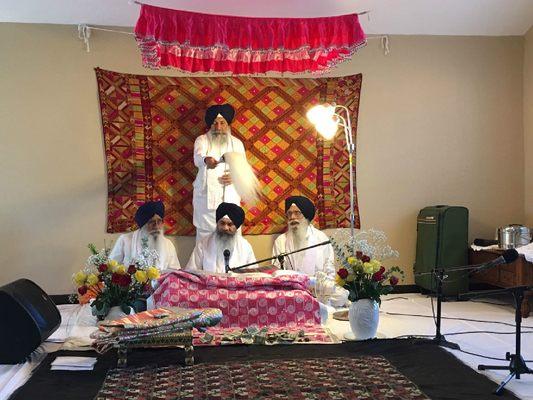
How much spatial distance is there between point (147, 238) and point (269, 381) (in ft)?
10.3

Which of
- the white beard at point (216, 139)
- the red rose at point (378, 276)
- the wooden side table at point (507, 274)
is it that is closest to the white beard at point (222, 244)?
the white beard at point (216, 139)

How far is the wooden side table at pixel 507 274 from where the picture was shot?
5512mm

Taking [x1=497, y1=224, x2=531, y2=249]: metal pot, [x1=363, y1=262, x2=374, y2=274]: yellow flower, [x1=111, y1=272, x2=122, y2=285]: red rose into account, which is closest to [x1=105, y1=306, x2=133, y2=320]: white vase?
[x1=111, y1=272, x2=122, y2=285]: red rose

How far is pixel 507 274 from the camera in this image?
229 inches

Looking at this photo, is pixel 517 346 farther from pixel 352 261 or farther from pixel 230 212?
pixel 230 212

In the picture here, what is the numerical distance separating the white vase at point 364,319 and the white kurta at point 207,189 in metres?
2.35

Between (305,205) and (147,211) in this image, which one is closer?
(147,211)

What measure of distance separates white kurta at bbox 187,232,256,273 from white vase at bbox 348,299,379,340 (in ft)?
6.20

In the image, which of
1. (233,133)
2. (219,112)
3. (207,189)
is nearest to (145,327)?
(207,189)

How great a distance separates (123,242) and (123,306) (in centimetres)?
206

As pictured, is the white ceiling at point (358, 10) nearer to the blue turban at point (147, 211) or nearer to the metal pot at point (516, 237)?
the blue turban at point (147, 211)

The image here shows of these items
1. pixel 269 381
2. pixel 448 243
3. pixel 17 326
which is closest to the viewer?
pixel 269 381

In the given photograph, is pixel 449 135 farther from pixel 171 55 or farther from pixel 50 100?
pixel 50 100

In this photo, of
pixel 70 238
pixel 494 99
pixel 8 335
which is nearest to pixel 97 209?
pixel 70 238
